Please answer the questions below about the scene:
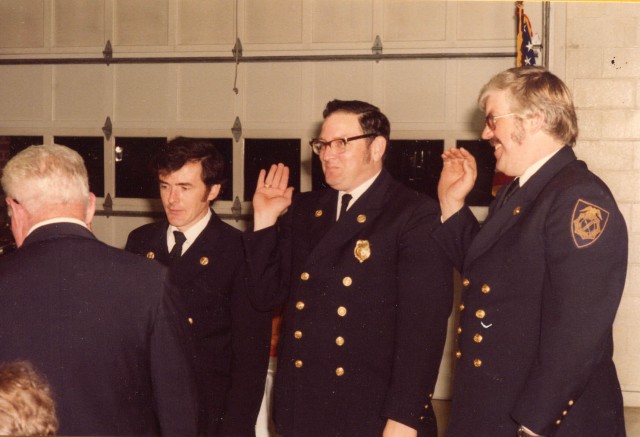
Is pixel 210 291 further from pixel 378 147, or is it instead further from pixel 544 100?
pixel 544 100

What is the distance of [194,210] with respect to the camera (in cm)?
278

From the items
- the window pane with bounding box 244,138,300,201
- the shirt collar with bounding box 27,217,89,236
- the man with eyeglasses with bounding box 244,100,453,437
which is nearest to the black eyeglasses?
the man with eyeglasses with bounding box 244,100,453,437

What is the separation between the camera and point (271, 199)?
271 centimetres

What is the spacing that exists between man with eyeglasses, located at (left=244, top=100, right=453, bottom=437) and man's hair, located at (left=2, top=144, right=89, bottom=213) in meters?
0.77

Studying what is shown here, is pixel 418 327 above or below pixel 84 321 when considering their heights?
below

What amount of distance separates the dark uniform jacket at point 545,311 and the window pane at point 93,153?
4250 millimetres

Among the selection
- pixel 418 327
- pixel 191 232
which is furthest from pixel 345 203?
pixel 191 232

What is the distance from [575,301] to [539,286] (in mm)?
150

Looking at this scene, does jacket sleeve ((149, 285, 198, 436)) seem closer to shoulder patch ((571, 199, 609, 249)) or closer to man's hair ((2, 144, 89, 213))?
man's hair ((2, 144, 89, 213))

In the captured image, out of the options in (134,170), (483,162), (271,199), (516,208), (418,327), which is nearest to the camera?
(516,208)

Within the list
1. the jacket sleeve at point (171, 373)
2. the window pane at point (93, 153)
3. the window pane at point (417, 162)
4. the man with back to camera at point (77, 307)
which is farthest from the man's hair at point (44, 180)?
the window pane at point (93, 153)

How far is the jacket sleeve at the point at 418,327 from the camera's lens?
2.33 m

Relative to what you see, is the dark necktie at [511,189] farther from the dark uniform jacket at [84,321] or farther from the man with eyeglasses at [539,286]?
the dark uniform jacket at [84,321]

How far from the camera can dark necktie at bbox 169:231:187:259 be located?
2.75 m
